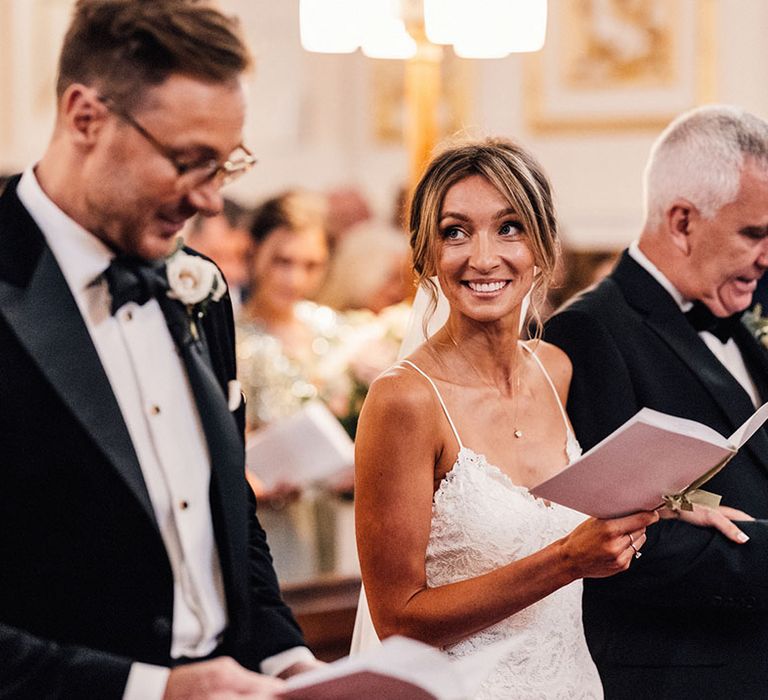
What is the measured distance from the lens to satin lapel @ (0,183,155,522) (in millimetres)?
1850

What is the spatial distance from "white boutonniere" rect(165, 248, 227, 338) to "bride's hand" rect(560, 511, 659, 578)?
0.81 metres

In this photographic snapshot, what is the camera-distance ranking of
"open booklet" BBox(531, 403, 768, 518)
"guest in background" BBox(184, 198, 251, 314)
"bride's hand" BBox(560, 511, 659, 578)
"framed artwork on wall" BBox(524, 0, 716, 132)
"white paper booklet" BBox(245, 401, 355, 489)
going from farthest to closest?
"framed artwork on wall" BBox(524, 0, 716, 132) → "guest in background" BBox(184, 198, 251, 314) → "white paper booklet" BBox(245, 401, 355, 489) → "bride's hand" BBox(560, 511, 659, 578) → "open booklet" BBox(531, 403, 768, 518)

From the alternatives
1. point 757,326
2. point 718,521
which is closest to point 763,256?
point 757,326

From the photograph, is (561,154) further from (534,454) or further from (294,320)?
(534,454)

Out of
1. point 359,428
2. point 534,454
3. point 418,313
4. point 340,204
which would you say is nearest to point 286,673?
point 359,428

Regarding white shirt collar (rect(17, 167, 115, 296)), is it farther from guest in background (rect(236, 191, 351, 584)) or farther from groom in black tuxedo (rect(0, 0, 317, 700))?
guest in background (rect(236, 191, 351, 584))

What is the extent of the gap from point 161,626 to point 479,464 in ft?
2.94

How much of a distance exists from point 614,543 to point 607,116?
6771 millimetres

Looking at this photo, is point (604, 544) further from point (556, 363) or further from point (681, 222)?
point (681, 222)

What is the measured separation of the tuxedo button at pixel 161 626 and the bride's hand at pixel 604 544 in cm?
83

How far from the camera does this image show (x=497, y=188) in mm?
2701

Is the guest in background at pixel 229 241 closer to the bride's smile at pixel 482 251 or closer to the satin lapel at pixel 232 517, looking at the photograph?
the bride's smile at pixel 482 251

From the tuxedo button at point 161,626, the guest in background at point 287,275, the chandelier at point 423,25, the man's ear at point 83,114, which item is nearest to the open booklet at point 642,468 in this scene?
the tuxedo button at point 161,626

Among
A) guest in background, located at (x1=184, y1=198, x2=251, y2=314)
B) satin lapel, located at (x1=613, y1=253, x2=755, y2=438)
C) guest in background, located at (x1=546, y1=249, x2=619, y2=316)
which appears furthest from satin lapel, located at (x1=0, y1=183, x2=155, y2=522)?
guest in background, located at (x1=546, y1=249, x2=619, y2=316)
